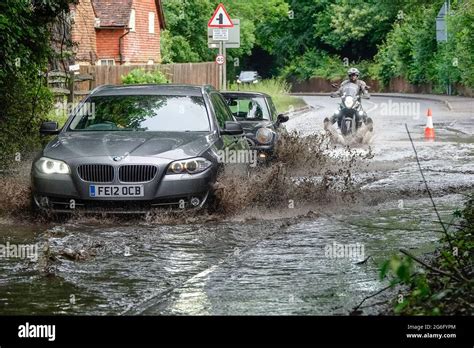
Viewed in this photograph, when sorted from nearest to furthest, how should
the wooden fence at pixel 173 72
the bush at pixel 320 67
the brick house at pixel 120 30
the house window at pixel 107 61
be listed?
the wooden fence at pixel 173 72, the brick house at pixel 120 30, the house window at pixel 107 61, the bush at pixel 320 67

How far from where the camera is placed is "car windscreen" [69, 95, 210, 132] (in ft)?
41.5

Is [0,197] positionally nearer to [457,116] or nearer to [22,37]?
[22,37]

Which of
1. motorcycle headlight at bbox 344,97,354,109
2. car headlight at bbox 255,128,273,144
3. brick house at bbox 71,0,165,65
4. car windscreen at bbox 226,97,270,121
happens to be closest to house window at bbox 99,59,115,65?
brick house at bbox 71,0,165,65

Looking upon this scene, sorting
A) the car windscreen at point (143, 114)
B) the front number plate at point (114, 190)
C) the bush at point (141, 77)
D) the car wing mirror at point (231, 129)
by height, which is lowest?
the bush at point (141, 77)

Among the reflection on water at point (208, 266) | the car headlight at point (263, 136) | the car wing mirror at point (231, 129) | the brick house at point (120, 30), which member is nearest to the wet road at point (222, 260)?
the reflection on water at point (208, 266)

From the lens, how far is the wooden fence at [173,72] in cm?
4169

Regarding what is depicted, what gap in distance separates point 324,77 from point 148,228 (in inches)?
3090

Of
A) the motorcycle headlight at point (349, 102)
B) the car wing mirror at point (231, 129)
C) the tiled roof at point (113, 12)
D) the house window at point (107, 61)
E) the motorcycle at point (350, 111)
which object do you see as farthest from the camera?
the house window at point (107, 61)

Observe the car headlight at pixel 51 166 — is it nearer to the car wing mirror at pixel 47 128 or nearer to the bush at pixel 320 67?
the car wing mirror at pixel 47 128

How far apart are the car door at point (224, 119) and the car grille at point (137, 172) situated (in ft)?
4.82

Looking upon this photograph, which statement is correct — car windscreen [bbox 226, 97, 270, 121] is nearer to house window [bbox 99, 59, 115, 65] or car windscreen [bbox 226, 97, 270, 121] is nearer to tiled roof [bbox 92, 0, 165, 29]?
tiled roof [bbox 92, 0, 165, 29]

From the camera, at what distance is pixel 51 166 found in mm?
11680

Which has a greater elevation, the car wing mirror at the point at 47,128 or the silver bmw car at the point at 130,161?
the car wing mirror at the point at 47,128

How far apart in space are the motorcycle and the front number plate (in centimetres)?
1367
